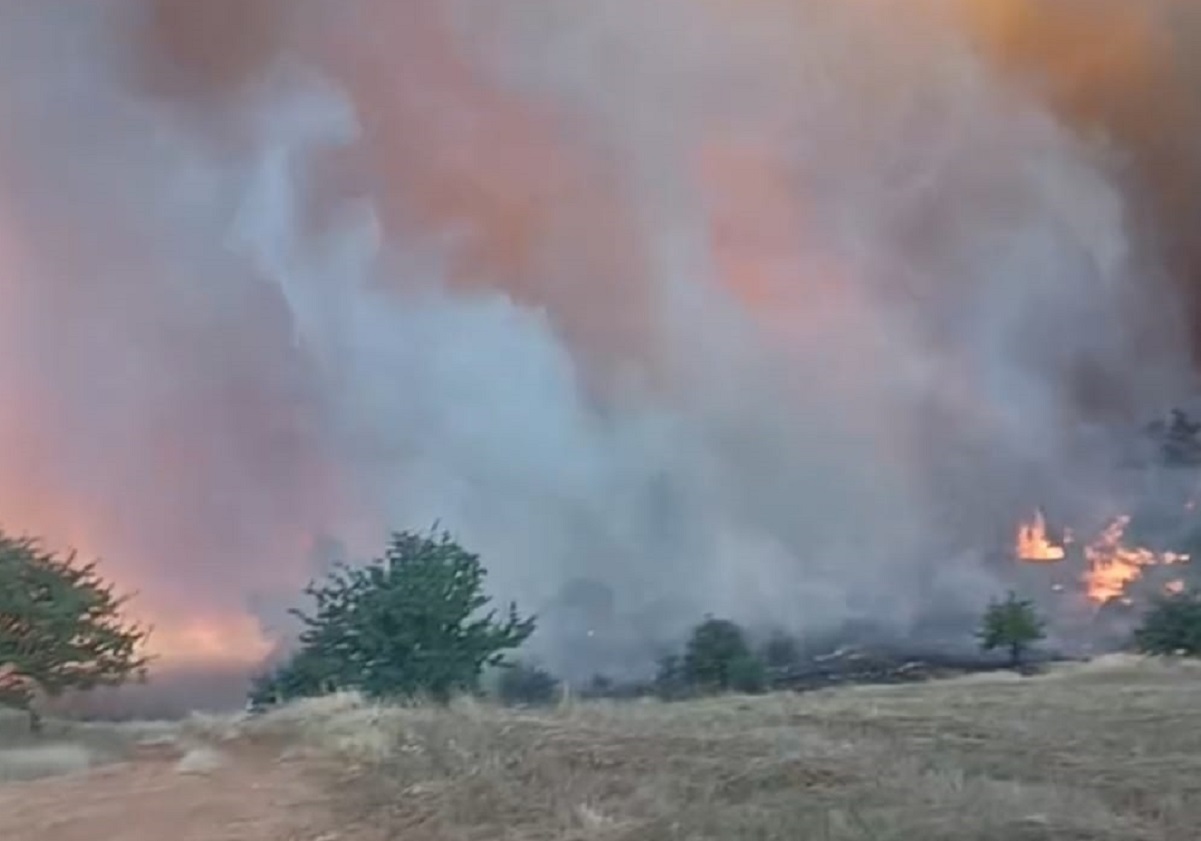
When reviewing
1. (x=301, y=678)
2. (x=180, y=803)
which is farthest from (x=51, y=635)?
(x=180, y=803)

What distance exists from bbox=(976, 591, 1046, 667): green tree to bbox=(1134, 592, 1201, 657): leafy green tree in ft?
19.3

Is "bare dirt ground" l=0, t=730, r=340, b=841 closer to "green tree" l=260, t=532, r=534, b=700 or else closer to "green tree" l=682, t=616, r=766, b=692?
"green tree" l=260, t=532, r=534, b=700

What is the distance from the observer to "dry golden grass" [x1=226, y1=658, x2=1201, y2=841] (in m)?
9.80

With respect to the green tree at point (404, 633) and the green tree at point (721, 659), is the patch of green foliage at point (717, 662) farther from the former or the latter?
the green tree at point (404, 633)

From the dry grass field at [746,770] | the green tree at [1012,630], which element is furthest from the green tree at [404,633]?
the green tree at [1012,630]

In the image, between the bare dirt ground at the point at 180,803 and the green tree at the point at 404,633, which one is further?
the green tree at the point at 404,633

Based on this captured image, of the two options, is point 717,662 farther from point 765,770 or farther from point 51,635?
point 765,770

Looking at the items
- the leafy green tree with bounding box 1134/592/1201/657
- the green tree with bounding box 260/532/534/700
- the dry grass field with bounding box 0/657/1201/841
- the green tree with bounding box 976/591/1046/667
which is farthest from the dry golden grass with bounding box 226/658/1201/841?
the green tree with bounding box 976/591/1046/667

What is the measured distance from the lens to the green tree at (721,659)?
41.8 m

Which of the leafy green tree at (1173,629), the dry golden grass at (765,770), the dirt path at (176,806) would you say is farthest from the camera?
the leafy green tree at (1173,629)

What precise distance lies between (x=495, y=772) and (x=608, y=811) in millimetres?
1269

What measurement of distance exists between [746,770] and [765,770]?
144 mm

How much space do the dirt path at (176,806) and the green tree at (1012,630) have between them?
36.4 metres

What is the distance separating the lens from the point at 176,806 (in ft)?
37.6
